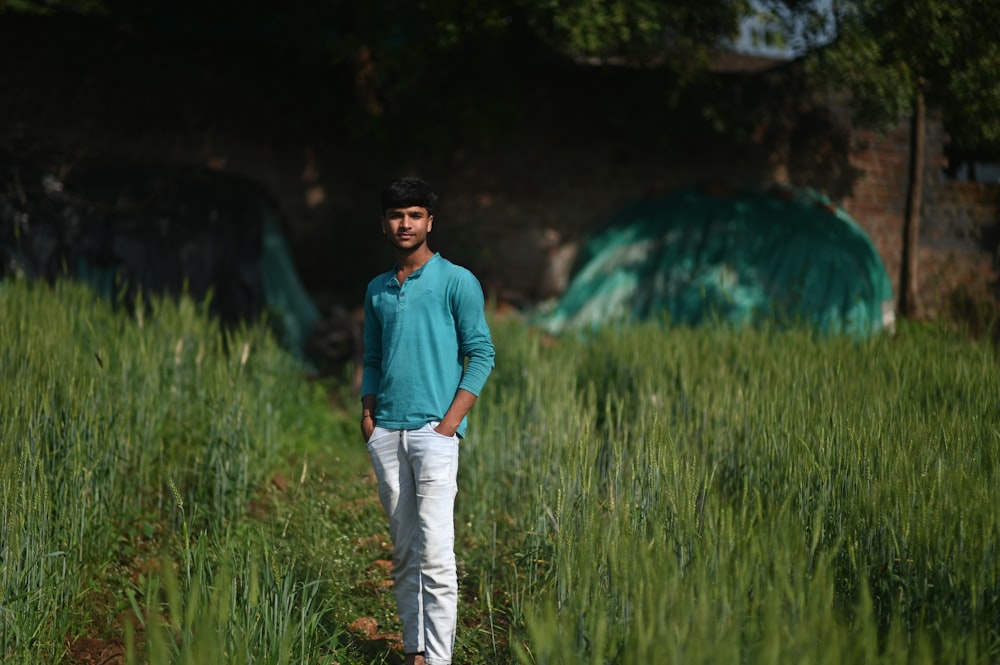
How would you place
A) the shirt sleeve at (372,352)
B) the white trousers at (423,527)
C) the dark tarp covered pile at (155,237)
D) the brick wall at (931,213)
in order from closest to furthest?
1. the white trousers at (423,527)
2. the shirt sleeve at (372,352)
3. the dark tarp covered pile at (155,237)
4. the brick wall at (931,213)

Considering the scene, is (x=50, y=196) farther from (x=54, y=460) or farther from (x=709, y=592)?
(x=709, y=592)

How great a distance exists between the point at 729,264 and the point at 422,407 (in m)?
6.77

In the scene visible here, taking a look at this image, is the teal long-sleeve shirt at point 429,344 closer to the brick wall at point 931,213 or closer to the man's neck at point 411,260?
the man's neck at point 411,260

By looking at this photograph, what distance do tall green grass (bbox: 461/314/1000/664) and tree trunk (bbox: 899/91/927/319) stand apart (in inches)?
210

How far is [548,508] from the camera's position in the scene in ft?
9.80

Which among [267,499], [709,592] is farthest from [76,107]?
[709,592]

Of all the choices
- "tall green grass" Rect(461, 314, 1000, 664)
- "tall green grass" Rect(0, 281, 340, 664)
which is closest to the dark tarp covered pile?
"tall green grass" Rect(0, 281, 340, 664)

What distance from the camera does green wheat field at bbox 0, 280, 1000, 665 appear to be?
7.11 feet

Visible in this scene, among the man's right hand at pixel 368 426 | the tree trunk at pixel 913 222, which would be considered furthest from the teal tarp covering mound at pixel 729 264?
the man's right hand at pixel 368 426

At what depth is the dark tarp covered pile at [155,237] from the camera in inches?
315

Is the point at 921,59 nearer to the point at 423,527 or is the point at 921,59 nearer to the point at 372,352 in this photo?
the point at 372,352

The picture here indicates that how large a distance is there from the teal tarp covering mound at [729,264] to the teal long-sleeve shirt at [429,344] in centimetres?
537

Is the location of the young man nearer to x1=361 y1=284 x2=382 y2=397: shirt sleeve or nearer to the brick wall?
x1=361 y1=284 x2=382 y2=397: shirt sleeve

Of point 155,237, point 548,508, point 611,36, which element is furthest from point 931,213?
point 548,508
